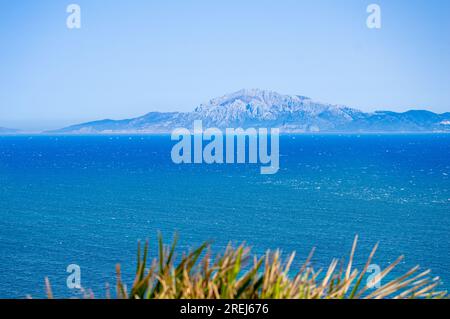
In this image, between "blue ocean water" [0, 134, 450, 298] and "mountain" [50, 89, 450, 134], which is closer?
"blue ocean water" [0, 134, 450, 298]

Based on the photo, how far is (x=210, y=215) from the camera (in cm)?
3347

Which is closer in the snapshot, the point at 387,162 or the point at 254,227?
the point at 254,227

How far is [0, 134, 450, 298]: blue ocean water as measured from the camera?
2400 cm

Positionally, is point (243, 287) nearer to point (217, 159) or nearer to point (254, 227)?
point (254, 227)

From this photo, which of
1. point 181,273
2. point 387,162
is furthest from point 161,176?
point 181,273

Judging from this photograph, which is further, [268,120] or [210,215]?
[268,120]

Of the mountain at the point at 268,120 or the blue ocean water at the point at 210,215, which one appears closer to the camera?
the blue ocean water at the point at 210,215

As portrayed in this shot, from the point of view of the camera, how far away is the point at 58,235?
28547 mm

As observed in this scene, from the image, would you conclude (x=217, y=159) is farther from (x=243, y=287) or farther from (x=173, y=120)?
(x=173, y=120)

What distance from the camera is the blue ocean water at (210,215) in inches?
945
